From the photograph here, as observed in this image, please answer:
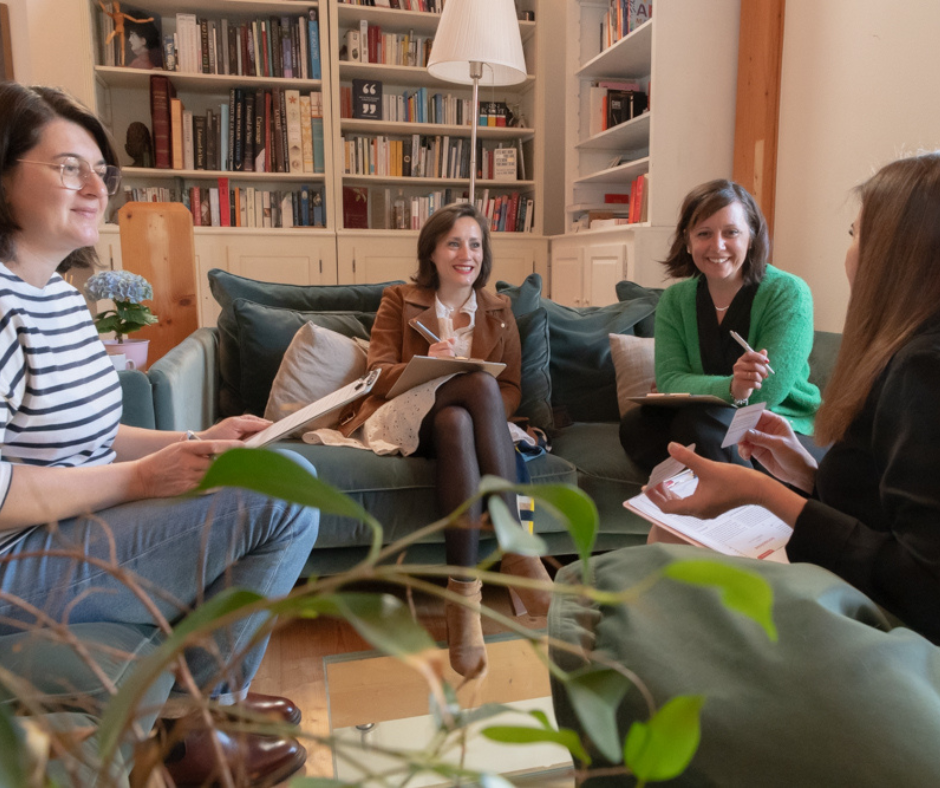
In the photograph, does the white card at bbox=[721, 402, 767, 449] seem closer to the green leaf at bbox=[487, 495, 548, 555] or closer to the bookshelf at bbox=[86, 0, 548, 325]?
the green leaf at bbox=[487, 495, 548, 555]

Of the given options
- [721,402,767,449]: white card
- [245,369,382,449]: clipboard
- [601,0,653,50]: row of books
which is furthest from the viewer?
[601,0,653,50]: row of books

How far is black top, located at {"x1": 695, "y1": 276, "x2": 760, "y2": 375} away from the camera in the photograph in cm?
208

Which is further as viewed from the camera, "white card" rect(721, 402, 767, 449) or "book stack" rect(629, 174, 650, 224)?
"book stack" rect(629, 174, 650, 224)

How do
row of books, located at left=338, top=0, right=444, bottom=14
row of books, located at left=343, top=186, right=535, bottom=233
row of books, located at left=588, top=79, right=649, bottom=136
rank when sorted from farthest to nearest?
row of books, located at left=343, top=186, right=535, bottom=233 < row of books, located at left=338, top=0, right=444, bottom=14 < row of books, located at left=588, top=79, right=649, bottom=136

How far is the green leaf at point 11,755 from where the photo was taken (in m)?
0.19

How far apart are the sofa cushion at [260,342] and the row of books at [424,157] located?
184cm

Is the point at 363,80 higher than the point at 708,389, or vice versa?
the point at 363,80

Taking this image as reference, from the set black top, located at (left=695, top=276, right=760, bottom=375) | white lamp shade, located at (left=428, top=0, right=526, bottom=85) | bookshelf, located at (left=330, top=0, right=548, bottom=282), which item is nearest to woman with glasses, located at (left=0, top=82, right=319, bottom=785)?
black top, located at (left=695, top=276, right=760, bottom=375)

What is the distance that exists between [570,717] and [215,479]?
39 centimetres

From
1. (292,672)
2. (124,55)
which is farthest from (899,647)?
(124,55)

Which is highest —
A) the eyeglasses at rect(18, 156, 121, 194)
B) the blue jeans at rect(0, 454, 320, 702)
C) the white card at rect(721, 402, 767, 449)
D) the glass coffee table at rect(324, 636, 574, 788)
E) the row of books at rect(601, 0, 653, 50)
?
the row of books at rect(601, 0, 653, 50)

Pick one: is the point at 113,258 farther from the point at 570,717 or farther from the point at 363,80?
the point at 570,717

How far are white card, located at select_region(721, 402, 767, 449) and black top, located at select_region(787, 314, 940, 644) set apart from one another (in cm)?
40

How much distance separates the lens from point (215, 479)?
8.8 inches
